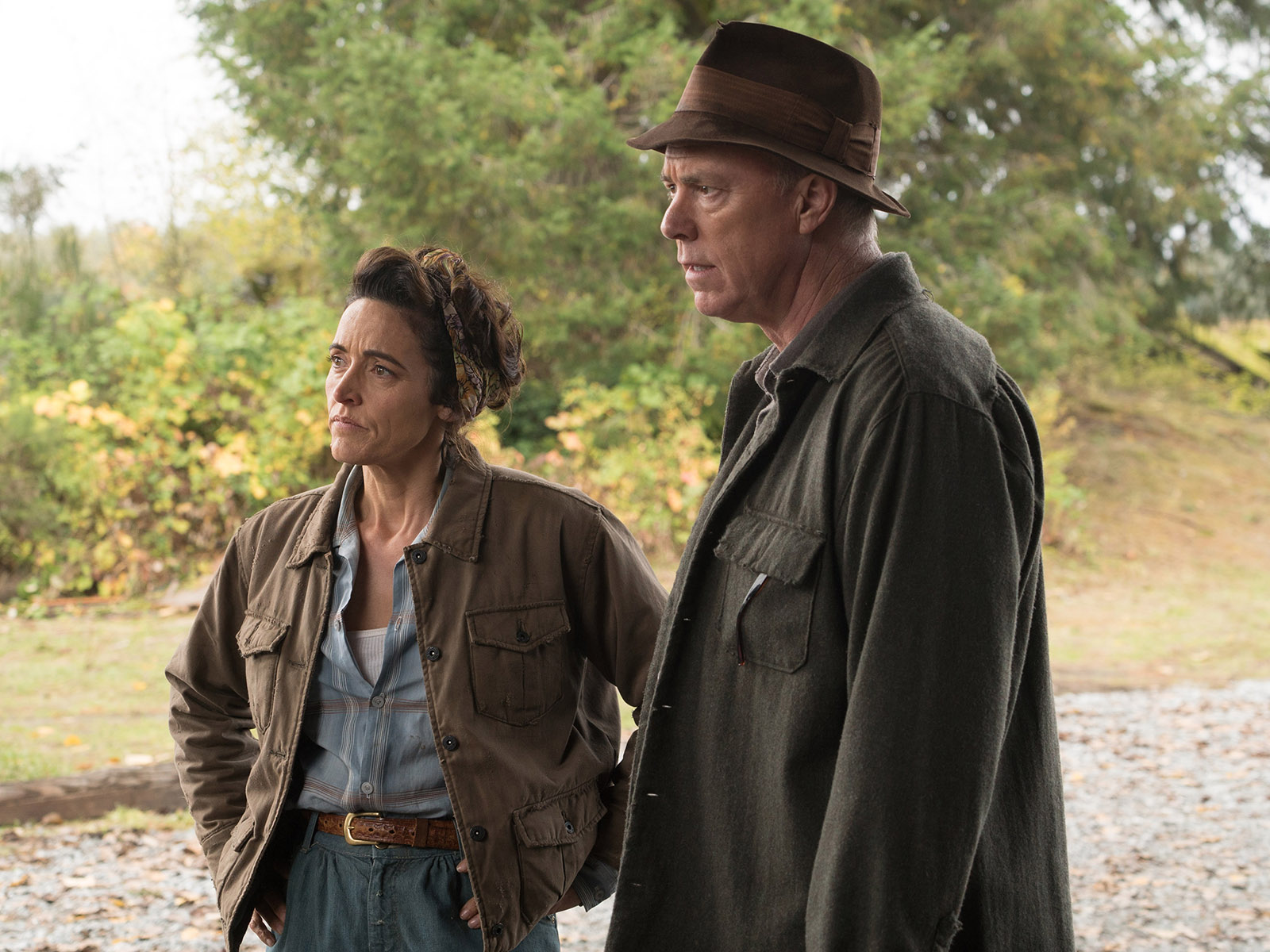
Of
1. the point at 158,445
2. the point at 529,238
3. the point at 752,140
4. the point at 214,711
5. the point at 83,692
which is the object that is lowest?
the point at 83,692

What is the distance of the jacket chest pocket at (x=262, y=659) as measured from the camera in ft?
7.06

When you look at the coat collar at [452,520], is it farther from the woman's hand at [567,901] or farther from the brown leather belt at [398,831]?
the woman's hand at [567,901]

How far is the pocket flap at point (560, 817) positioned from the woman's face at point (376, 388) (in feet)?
2.28

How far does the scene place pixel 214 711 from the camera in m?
2.39

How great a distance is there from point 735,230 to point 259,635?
1184mm

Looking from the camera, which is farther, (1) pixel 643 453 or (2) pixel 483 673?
(1) pixel 643 453

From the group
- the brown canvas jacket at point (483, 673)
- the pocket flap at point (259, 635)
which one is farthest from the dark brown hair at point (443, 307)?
the pocket flap at point (259, 635)

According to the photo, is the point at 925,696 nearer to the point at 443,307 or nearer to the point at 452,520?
the point at 452,520

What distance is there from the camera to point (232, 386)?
909 centimetres

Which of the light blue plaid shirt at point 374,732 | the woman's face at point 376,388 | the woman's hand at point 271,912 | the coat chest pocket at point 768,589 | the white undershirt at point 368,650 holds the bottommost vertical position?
the woman's hand at point 271,912

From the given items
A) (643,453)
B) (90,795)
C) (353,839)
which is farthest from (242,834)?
(643,453)

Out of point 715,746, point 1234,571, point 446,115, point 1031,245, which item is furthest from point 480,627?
point 1234,571

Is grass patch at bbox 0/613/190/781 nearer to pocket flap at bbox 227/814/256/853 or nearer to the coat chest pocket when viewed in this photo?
pocket flap at bbox 227/814/256/853

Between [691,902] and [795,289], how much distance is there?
832 mm
